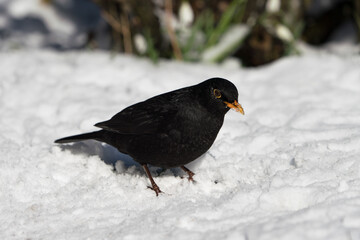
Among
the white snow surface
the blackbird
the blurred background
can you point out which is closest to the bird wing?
the blackbird

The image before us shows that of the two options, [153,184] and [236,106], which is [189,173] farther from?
[236,106]

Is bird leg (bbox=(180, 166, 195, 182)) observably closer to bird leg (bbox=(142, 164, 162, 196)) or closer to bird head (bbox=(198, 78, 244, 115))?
bird leg (bbox=(142, 164, 162, 196))

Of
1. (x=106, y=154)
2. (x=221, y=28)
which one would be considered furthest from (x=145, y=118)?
(x=221, y=28)

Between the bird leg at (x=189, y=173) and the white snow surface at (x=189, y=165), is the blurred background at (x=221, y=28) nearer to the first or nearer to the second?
the white snow surface at (x=189, y=165)

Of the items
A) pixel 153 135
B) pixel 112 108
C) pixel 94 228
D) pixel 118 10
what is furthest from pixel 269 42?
pixel 94 228

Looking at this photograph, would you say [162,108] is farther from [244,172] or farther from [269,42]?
[269,42]
